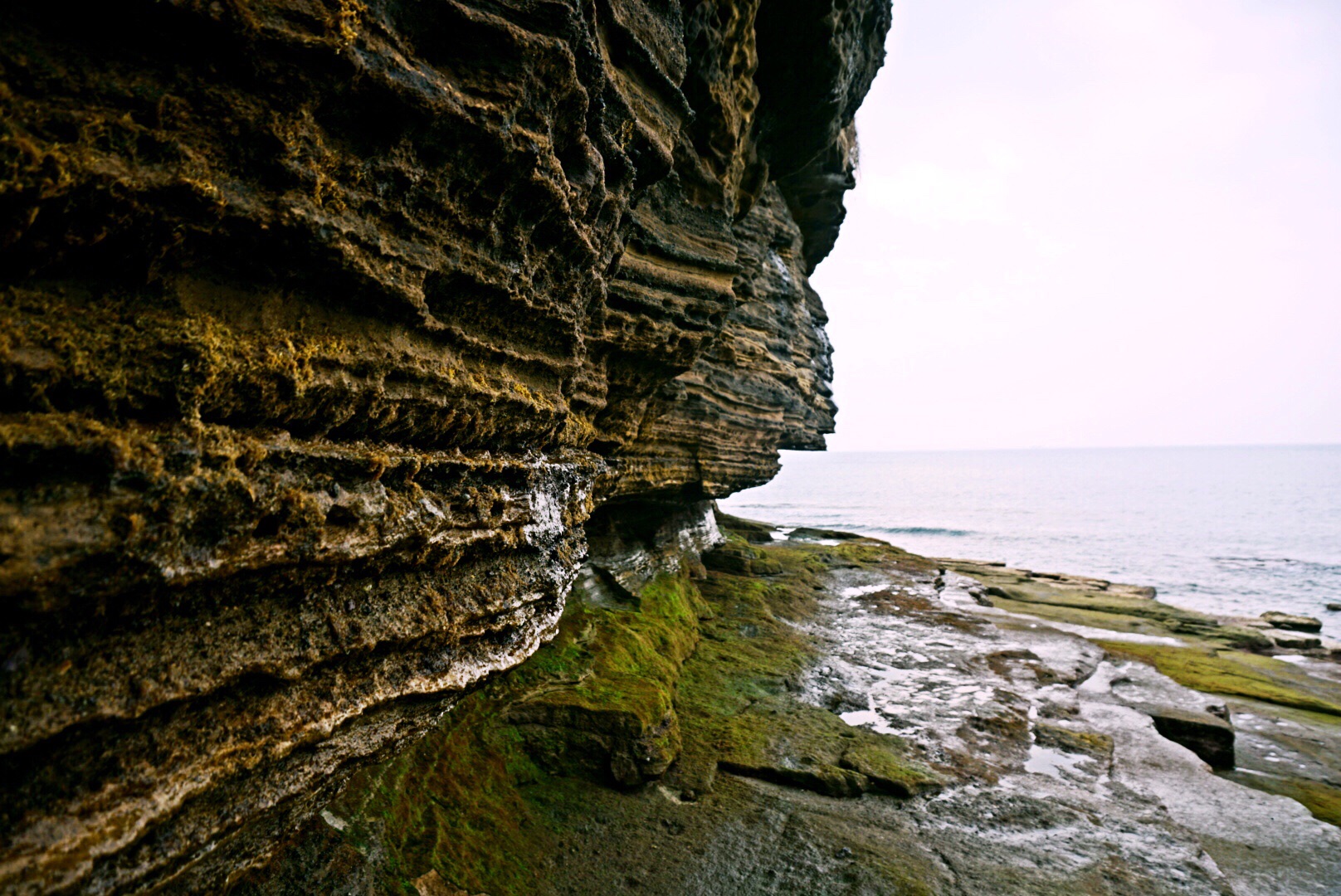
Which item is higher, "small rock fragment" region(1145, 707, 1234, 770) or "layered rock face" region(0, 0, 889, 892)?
"layered rock face" region(0, 0, 889, 892)

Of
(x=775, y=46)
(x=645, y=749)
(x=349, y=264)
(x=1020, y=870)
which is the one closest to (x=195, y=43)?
(x=349, y=264)

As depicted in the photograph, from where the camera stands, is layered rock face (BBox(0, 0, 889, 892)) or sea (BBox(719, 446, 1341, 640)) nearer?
layered rock face (BBox(0, 0, 889, 892))

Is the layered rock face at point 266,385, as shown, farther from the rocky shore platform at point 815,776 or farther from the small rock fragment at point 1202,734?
the small rock fragment at point 1202,734

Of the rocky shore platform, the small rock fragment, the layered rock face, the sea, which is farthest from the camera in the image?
the sea

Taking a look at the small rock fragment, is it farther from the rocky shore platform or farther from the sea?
the sea

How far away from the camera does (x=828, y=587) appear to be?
17.0m

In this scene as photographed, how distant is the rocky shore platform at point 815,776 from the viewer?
501 cm

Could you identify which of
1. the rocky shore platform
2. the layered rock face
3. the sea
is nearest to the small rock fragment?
the rocky shore platform

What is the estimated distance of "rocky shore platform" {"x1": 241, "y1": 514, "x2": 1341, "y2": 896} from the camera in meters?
5.01

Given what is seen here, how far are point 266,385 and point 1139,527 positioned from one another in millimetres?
73428

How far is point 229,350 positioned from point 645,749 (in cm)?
520

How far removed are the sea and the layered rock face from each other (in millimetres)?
31275

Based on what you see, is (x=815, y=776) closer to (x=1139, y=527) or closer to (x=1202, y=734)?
(x=1202, y=734)

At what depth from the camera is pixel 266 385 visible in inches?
107
